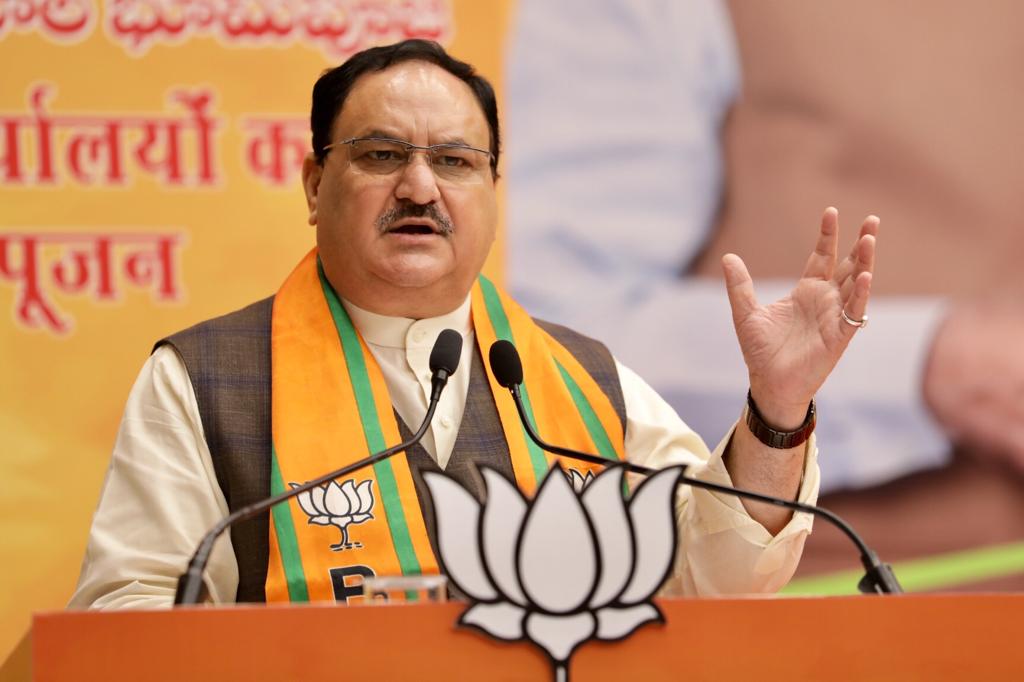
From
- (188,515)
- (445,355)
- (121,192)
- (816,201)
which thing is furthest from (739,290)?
(121,192)

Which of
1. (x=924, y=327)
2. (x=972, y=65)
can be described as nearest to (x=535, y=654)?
(x=924, y=327)

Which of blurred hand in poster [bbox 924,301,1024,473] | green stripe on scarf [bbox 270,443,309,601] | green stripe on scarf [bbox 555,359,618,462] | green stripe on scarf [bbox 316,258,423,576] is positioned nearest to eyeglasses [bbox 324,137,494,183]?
green stripe on scarf [bbox 316,258,423,576]

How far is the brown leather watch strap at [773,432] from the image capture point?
1.71 metres

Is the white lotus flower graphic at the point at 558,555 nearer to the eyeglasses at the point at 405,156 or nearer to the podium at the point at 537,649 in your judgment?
the podium at the point at 537,649

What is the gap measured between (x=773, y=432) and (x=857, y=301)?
0.79 feet

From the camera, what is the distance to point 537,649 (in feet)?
3.75

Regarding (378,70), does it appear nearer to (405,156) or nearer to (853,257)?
(405,156)

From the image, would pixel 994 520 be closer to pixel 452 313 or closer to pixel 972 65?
pixel 972 65

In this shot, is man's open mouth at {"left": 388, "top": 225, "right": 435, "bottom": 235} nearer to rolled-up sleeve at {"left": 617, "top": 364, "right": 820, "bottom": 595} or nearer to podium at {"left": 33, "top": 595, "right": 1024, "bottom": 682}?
rolled-up sleeve at {"left": 617, "top": 364, "right": 820, "bottom": 595}

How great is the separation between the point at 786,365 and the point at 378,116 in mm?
880

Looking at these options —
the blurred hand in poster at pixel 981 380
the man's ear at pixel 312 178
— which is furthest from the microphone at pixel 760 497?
the blurred hand in poster at pixel 981 380

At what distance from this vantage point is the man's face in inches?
78.9

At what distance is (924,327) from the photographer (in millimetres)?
3107

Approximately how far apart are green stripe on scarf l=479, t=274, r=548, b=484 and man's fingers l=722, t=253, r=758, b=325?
1.43ft
